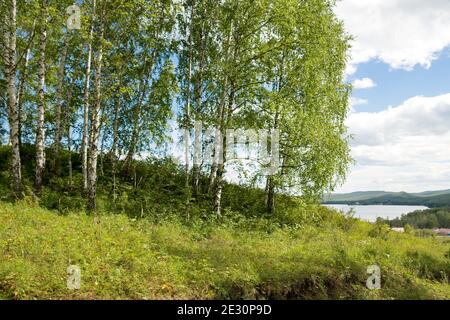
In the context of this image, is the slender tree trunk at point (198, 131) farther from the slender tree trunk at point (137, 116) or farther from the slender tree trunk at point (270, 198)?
the slender tree trunk at point (270, 198)

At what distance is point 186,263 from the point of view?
10.4 metres

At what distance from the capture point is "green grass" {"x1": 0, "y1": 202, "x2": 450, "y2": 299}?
8305mm

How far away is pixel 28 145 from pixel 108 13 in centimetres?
1211

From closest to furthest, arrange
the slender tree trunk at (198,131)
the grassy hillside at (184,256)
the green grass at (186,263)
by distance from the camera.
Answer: the green grass at (186,263)
the grassy hillside at (184,256)
the slender tree trunk at (198,131)

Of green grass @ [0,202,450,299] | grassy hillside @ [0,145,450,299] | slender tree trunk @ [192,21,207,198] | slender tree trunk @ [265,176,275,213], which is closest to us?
green grass @ [0,202,450,299]

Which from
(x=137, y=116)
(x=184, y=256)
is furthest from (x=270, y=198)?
(x=184, y=256)

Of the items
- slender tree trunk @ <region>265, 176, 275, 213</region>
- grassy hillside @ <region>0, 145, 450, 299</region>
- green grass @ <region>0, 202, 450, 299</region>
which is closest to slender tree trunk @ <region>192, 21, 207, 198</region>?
grassy hillside @ <region>0, 145, 450, 299</region>

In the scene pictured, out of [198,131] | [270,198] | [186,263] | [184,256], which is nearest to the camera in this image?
[186,263]

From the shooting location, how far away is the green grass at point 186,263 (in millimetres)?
8305

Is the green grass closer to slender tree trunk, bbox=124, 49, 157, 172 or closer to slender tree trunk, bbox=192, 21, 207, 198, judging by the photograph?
slender tree trunk, bbox=192, 21, 207, 198

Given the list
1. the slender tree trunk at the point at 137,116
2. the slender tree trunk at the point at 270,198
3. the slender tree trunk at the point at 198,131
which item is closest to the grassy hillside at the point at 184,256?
the slender tree trunk at the point at 270,198

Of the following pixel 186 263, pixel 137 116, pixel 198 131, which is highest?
pixel 137 116

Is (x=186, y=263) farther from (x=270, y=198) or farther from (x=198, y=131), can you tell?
(x=198, y=131)

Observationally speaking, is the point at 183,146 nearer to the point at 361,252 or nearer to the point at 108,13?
the point at 108,13
